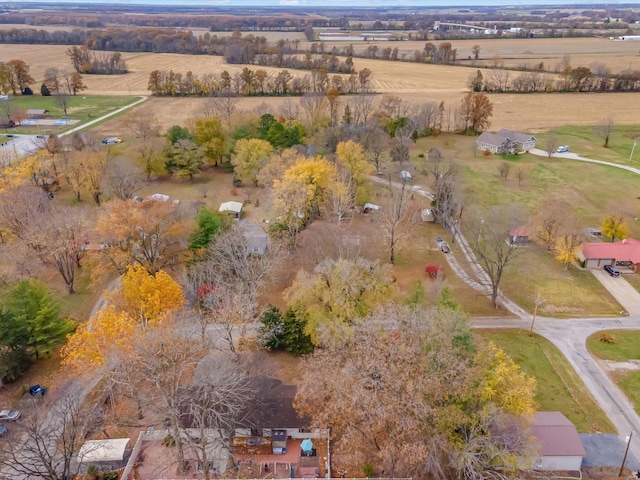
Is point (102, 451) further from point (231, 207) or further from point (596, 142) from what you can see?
point (596, 142)

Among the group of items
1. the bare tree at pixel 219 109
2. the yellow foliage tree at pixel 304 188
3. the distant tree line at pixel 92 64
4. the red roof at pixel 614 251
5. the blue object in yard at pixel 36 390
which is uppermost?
the distant tree line at pixel 92 64

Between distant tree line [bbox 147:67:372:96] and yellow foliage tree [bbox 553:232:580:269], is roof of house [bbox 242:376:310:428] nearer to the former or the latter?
yellow foliage tree [bbox 553:232:580:269]

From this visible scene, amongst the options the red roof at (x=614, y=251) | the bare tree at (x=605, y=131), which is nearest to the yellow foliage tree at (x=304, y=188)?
the red roof at (x=614, y=251)

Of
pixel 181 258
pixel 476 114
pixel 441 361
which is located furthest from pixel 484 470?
pixel 476 114

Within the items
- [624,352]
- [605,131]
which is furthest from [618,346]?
[605,131]

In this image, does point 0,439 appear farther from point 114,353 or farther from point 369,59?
point 369,59

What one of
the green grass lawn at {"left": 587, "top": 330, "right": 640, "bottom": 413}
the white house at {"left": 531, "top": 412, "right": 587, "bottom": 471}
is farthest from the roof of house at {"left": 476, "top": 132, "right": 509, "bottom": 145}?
the white house at {"left": 531, "top": 412, "right": 587, "bottom": 471}

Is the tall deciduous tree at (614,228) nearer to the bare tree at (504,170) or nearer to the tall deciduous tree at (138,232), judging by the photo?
the bare tree at (504,170)
